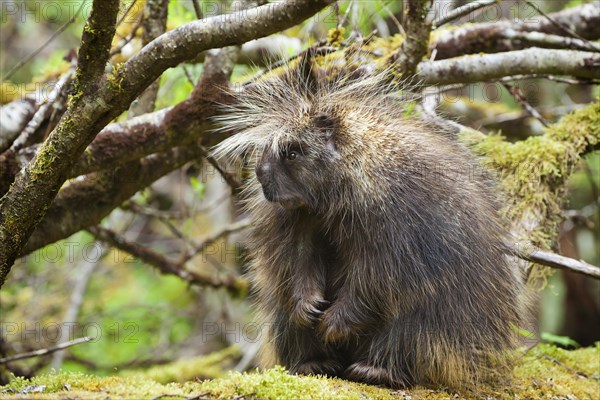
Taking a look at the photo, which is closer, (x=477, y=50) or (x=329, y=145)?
(x=329, y=145)

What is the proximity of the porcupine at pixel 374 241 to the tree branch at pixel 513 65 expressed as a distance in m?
1.09

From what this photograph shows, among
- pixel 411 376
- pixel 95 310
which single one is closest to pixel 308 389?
pixel 411 376

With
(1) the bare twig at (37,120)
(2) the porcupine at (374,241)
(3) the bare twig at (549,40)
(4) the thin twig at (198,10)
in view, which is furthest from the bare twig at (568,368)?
(1) the bare twig at (37,120)

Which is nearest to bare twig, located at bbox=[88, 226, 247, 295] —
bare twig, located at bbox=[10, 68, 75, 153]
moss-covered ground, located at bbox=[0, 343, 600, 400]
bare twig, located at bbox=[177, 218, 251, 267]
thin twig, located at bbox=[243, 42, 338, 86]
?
bare twig, located at bbox=[177, 218, 251, 267]

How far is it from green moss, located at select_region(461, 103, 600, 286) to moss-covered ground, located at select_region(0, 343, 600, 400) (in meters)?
0.83

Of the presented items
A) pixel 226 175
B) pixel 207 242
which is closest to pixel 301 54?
pixel 226 175

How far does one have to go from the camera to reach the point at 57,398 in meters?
3.39

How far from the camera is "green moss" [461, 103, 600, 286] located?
19.9ft

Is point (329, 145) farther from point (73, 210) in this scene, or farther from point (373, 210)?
point (73, 210)

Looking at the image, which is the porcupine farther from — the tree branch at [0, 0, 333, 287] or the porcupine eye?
the tree branch at [0, 0, 333, 287]

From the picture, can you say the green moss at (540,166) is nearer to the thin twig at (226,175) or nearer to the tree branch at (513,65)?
the tree branch at (513,65)

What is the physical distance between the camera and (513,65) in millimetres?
6148

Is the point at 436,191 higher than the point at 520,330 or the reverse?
higher

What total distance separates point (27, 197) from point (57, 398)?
1.31m
